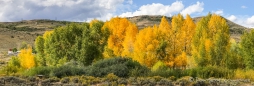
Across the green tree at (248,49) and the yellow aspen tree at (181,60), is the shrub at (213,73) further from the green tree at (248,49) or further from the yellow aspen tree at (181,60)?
the yellow aspen tree at (181,60)

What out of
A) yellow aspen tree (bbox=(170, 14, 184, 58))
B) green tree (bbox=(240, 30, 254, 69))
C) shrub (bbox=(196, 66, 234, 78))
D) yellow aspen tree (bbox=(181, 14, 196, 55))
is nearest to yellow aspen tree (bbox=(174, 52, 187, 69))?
yellow aspen tree (bbox=(170, 14, 184, 58))

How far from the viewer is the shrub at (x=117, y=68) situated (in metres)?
25.2

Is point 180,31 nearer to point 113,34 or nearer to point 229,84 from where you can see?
point 113,34

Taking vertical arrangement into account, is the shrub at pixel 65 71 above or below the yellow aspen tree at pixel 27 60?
above

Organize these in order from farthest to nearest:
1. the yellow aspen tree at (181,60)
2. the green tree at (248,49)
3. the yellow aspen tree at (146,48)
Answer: the yellow aspen tree at (181,60) < the yellow aspen tree at (146,48) < the green tree at (248,49)

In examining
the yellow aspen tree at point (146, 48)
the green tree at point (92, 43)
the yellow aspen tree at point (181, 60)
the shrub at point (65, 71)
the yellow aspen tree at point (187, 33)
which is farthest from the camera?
the yellow aspen tree at point (187, 33)

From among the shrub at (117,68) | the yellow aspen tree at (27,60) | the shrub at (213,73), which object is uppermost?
the shrub at (117,68)

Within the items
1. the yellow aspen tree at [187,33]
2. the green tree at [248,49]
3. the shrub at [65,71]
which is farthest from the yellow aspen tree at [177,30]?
the shrub at [65,71]

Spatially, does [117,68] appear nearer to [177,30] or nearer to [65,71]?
[65,71]

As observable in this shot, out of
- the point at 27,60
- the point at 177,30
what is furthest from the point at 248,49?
the point at 27,60

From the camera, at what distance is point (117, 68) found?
84.0ft

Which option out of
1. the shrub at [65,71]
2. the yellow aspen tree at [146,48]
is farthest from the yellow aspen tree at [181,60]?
the shrub at [65,71]

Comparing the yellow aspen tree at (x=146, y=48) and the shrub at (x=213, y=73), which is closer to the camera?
the shrub at (x=213, y=73)

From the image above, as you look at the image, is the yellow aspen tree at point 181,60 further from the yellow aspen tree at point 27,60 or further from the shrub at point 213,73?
the yellow aspen tree at point 27,60
